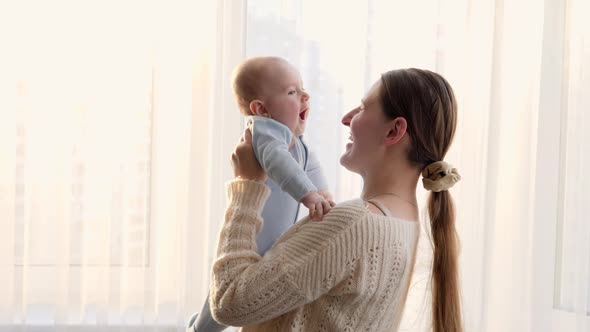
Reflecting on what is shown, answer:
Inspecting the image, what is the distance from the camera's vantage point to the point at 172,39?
291cm

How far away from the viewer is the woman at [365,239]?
1.36 m

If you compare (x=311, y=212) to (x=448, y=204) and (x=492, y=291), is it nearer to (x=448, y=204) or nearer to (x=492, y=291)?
(x=448, y=204)

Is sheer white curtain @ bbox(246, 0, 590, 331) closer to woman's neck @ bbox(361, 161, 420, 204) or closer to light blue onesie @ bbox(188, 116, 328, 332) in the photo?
light blue onesie @ bbox(188, 116, 328, 332)

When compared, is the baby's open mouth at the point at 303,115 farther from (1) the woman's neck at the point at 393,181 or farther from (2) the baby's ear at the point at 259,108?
(1) the woman's neck at the point at 393,181

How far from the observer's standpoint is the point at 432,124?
1.46m

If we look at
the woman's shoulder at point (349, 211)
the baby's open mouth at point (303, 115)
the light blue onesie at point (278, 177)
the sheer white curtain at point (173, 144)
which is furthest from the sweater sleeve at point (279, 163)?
the sheer white curtain at point (173, 144)

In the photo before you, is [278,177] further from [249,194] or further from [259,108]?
[259,108]

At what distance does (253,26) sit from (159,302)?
3.75 feet

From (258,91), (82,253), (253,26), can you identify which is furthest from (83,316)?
(258,91)

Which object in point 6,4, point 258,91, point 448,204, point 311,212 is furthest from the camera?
point 6,4

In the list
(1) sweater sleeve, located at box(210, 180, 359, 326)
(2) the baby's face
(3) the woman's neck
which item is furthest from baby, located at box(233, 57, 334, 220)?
(1) sweater sleeve, located at box(210, 180, 359, 326)

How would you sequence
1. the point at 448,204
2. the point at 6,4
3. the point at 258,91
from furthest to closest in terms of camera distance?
1. the point at 6,4
2. the point at 258,91
3. the point at 448,204

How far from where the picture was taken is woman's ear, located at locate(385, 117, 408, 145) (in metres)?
1.44

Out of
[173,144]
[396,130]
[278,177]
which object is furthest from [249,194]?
[173,144]
